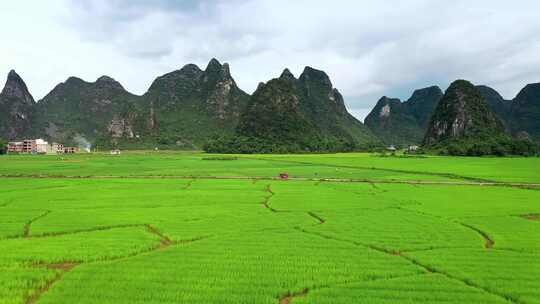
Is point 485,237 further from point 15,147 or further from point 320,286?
point 15,147

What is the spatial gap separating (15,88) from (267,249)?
212180 millimetres

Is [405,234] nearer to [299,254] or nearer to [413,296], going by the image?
[299,254]

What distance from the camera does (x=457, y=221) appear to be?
18.8 meters

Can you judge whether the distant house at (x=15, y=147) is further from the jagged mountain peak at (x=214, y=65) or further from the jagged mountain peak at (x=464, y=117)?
the jagged mountain peak at (x=464, y=117)

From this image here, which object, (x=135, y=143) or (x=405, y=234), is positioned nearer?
(x=405, y=234)

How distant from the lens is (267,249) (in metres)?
13.1

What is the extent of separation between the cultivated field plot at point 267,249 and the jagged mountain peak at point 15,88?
630 feet

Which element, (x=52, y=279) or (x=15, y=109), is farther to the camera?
(x=15, y=109)

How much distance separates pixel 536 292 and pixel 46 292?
1200 cm

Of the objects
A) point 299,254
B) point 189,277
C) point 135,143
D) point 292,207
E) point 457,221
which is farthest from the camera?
point 135,143

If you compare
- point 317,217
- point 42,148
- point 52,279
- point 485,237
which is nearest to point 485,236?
point 485,237

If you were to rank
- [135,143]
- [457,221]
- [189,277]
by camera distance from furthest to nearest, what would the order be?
[135,143] → [457,221] → [189,277]

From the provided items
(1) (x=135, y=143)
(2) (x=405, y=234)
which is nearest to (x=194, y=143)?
(1) (x=135, y=143)

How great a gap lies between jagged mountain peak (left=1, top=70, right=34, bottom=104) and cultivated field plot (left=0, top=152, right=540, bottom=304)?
192 meters
